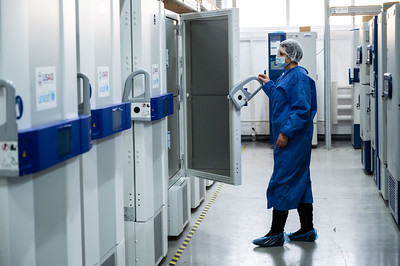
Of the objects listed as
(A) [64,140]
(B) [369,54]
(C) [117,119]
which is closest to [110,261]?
(C) [117,119]

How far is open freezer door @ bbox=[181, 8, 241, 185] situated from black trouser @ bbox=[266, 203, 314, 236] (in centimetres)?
48

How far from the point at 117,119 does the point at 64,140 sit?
34.6 inches

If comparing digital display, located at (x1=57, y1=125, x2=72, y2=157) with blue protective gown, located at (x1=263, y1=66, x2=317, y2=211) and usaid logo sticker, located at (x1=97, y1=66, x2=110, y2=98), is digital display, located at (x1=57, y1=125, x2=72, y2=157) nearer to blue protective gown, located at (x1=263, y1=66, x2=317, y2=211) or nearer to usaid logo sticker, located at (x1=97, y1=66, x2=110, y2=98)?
usaid logo sticker, located at (x1=97, y1=66, x2=110, y2=98)

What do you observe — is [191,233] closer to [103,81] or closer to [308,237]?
[308,237]

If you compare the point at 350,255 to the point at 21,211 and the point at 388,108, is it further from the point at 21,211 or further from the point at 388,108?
the point at 21,211

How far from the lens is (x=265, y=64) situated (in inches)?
461

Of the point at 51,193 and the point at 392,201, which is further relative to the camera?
the point at 392,201

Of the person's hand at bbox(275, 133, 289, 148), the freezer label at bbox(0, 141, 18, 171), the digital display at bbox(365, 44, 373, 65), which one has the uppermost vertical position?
the digital display at bbox(365, 44, 373, 65)

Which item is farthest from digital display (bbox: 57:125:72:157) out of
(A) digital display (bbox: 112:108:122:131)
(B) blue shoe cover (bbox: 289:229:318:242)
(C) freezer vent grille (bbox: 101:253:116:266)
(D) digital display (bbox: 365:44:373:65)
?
(D) digital display (bbox: 365:44:373:65)

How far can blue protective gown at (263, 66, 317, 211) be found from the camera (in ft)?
15.8

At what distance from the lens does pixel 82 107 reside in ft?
9.41

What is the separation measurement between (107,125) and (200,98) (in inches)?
107

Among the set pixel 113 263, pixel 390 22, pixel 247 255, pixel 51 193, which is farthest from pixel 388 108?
pixel 51 193

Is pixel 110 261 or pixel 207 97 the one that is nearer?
pixel 110 261
